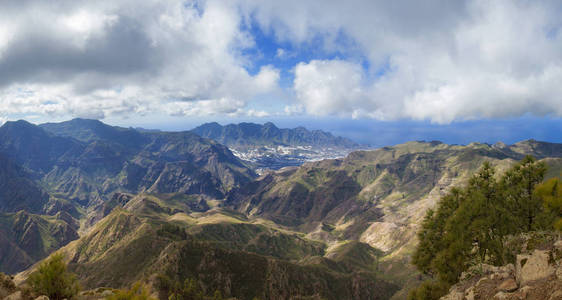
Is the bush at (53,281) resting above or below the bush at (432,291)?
above

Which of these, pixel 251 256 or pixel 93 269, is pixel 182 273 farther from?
pixel 93 269

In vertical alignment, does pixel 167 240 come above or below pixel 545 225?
below

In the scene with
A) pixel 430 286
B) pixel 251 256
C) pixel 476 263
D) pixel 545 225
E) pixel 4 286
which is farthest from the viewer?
pixel 251 256

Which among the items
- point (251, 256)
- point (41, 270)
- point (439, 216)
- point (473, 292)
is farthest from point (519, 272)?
point (251, 256)

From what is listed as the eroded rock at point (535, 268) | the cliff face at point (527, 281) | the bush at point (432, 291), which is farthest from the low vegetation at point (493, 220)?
the eroded rock at point (535, 268)

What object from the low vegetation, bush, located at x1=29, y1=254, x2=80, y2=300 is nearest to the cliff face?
the low vegetation

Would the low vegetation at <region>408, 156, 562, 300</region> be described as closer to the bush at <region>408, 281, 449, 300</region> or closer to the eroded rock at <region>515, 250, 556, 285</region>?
the bush at <region>408, 281, 449, 300</region>

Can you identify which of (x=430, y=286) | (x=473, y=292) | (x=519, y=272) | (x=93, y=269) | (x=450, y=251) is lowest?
(x=93, y=269)

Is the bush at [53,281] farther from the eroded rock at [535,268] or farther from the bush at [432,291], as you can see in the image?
the bush at [432,291]

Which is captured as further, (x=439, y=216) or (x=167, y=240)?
(x=167, y=240)

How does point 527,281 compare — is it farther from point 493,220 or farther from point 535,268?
point 493,220
